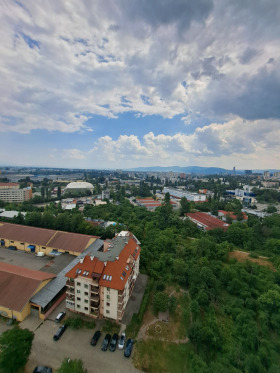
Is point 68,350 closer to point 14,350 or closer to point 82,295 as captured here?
point 82,295

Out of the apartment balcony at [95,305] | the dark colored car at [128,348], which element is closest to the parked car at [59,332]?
the apartment balcony at [95,305]

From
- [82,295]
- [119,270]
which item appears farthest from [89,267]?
[119,270]

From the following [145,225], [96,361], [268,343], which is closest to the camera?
[96,361]

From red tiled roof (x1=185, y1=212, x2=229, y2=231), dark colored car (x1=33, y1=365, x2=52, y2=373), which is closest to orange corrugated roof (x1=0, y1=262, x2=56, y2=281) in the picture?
dark colored car (x1=33, y1=365, x2=52, y2=373)

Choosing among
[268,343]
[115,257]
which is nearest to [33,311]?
[115,257]

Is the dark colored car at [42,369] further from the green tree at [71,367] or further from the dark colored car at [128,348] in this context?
the dark colored car at [128,348]

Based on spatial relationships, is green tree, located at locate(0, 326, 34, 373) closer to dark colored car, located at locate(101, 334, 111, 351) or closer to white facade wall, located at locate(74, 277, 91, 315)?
white facade wall, located at locate(74, 277, 91, 315)

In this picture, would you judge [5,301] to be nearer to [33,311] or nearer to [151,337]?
[33,311]
